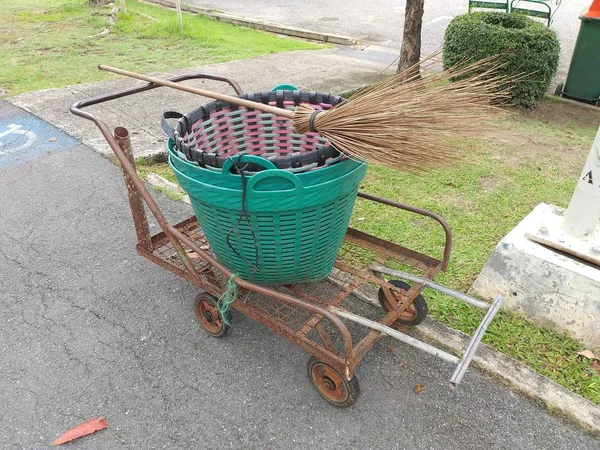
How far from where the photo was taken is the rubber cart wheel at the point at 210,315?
2340 millimetres

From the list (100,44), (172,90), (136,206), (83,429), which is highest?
(136,206)

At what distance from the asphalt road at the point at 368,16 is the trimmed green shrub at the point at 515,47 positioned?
3.02 meters

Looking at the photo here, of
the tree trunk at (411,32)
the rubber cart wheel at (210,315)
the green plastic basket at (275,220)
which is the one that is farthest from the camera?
the tree trunk at (411,32)

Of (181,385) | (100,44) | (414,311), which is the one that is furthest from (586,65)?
(100,44)

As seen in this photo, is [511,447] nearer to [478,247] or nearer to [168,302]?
[478,247]

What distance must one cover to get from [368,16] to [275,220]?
37.8 ft

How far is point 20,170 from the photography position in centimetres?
405

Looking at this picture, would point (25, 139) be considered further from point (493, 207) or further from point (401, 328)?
point (493, 207)

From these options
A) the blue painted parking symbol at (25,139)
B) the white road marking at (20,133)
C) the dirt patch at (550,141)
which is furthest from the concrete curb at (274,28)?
the white road marking at (20,133)

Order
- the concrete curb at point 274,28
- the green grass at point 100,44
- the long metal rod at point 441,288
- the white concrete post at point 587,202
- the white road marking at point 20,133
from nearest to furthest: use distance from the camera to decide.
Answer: the long metal rod at point 441,288, the white concrete post at point 587,202, the white road marking at point 20,133, the green grass at point 100,44, the concrete curb at point 274,28

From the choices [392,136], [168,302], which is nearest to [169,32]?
[168,302]

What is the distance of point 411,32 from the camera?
18.2ft

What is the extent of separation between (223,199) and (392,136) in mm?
708

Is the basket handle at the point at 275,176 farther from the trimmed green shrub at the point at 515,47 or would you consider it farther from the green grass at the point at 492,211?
the trimmed green shrub at the point at 515,47
